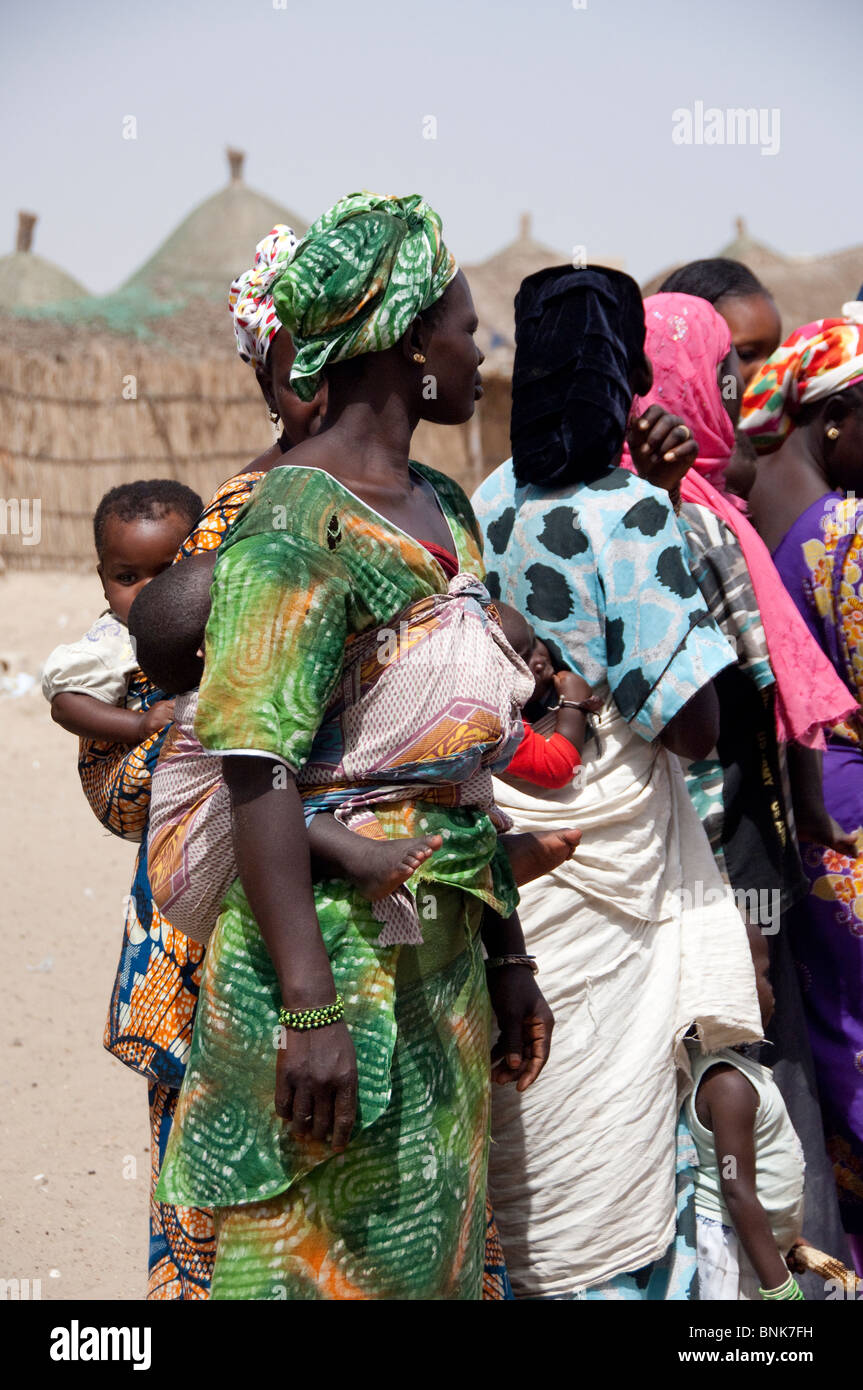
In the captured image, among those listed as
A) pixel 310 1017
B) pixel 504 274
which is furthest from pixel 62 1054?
pixel 504 274

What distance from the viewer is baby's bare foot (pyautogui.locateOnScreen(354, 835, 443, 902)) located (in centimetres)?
168

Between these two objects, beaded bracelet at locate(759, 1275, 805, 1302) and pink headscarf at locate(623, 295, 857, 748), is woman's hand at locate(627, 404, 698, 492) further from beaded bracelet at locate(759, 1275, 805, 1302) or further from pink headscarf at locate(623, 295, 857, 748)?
beaded bracelet at locate(759, 1275, 805, 1302)

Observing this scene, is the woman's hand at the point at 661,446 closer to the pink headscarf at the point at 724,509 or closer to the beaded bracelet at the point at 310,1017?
the pink headscarf at the point at 724,509

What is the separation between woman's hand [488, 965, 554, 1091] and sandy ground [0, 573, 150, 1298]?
129 centimetres

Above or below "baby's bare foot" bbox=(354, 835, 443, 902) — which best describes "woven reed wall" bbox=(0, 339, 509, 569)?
above

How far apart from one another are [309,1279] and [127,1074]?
359 centimetres

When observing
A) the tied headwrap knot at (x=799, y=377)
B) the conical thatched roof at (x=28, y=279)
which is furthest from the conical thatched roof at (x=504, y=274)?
the tied headwrap knot at (x=799, y=377)

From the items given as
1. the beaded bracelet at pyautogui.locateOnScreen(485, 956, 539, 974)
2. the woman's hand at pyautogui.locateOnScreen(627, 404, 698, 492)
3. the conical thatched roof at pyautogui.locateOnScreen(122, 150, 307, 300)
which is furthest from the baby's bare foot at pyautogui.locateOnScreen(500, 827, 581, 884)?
the conical thatched roof at pyautogui.locateOnScreen(122, 150, 307, 300)

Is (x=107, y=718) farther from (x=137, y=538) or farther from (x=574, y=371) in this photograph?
(x=574, y=371)

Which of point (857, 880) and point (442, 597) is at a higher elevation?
point (442, 597)

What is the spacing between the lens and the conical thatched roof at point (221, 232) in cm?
2405

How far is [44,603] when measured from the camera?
40.1ft
